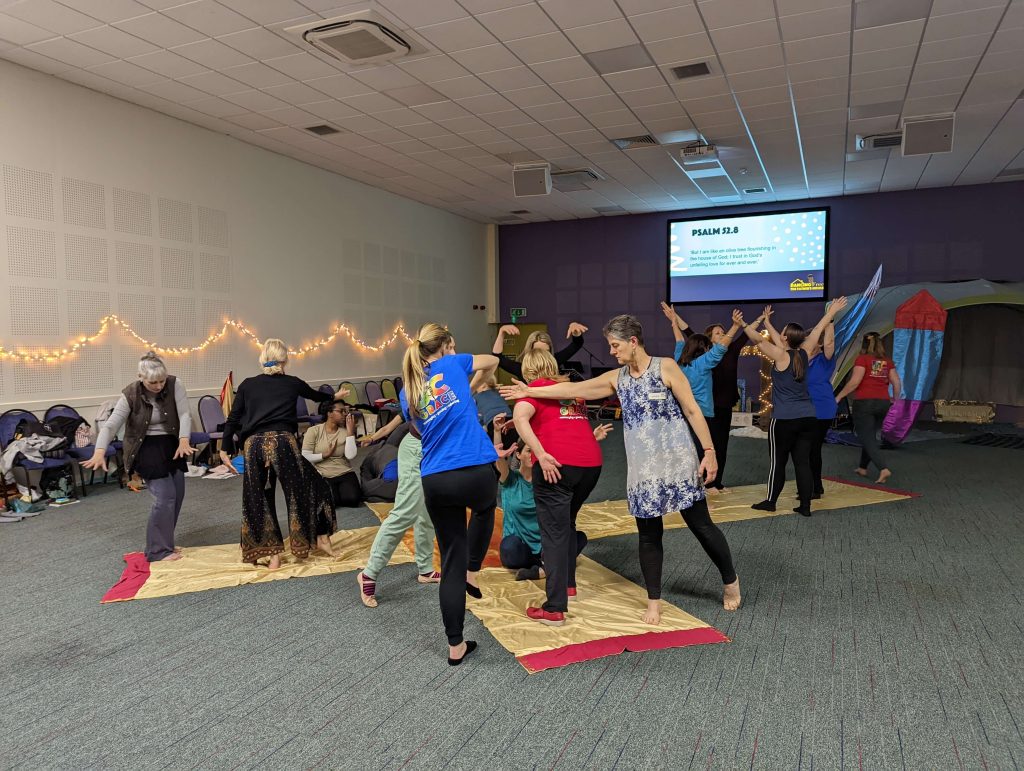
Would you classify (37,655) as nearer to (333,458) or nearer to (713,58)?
(333,458)

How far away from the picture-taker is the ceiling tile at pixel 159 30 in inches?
207

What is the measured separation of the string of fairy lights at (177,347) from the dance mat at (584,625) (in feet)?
17.2

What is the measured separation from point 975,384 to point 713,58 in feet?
27.8

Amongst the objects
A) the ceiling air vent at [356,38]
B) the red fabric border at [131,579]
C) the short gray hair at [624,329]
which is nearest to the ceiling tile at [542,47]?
the ceiling air vent at [356,38]

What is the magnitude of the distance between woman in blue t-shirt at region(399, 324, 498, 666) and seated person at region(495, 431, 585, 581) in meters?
0.95

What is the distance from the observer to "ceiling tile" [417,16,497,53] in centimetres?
536

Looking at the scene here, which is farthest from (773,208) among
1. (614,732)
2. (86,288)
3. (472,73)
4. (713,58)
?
(614,732)

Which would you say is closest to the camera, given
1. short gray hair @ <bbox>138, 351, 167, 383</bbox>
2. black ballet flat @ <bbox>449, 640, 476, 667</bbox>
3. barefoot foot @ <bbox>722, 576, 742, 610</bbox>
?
black ballet flat @ <bbox>449, 640, 476, 667</bbox>

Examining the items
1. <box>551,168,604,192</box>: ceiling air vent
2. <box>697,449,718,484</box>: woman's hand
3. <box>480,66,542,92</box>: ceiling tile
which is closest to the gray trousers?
<box>697,449,718,484</box>: woman's hand

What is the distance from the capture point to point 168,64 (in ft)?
20.1

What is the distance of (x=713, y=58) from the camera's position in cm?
600

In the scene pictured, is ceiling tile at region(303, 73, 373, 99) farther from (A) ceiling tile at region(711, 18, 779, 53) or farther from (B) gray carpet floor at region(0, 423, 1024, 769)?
(B) gray carpet floor at region(0, 423, 1024, 769)

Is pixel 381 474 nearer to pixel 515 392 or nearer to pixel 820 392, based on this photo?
pixel 515 392

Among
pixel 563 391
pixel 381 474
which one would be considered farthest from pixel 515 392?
pixel 381 474
